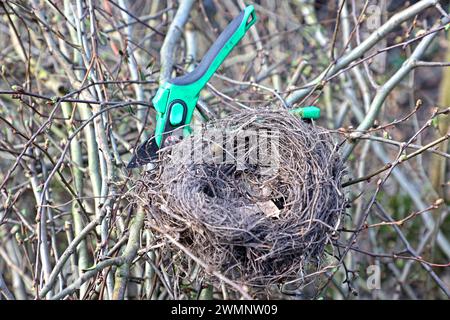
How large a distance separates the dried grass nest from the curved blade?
0.11 meters

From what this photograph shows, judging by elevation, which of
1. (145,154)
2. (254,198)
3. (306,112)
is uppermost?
(306,112)

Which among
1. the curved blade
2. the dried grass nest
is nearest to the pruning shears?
the curved blade

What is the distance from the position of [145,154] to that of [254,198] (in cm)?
43

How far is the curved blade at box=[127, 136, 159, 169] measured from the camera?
230 centimetres

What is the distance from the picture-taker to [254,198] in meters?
2.21

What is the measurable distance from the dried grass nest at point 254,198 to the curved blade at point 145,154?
11 centimetres

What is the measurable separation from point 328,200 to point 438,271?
128 inches

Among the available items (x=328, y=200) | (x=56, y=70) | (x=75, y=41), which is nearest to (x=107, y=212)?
(x=328, y=200)

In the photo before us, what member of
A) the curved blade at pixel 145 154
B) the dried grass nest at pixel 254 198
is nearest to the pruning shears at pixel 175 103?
the curved blade at pixel 145 154

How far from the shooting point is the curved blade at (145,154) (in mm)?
2299

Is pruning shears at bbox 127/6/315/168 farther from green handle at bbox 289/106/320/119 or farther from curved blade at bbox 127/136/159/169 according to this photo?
green handle at bbox 289/106/320/119

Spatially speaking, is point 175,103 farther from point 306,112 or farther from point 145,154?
point 306,112

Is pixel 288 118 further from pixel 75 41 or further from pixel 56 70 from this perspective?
pixel 56 70

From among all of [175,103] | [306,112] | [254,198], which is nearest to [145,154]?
[175,103]
